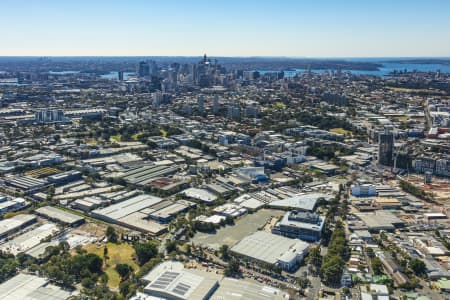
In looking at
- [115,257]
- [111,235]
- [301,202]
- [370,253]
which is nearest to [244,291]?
[115,257]

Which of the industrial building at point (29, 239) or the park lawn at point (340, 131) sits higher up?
the park lawn at point (340, 131)

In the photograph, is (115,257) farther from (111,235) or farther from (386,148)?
(386,148)

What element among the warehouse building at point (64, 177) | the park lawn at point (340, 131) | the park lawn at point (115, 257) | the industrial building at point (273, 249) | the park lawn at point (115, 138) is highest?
the park lawn at point (340, 131)

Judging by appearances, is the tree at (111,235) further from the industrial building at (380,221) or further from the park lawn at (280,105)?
the park lawn at (280,105)

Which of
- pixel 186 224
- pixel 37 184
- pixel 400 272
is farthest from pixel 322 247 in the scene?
pixel 37 184

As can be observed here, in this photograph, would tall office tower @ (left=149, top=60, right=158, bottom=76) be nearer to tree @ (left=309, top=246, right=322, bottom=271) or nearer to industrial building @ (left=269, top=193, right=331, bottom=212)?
industrial building @ (left=269, top=193, right=331, bottom=212)

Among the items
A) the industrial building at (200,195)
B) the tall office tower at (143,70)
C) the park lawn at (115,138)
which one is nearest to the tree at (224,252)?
the industrial building at (200,195)

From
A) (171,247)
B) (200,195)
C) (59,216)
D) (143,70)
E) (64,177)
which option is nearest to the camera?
(171,247)
